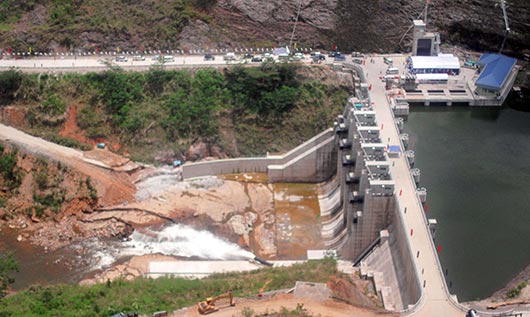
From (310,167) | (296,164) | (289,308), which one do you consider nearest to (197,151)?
(296,164)

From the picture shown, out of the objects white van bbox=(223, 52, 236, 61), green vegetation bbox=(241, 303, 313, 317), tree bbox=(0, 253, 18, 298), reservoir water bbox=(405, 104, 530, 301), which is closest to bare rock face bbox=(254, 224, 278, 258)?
reservoir water bbox=(405, 104, 530, 301)

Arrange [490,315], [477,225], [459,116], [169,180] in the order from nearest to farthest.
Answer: [490,315] → [477,225] → [169,180] → [459,116]

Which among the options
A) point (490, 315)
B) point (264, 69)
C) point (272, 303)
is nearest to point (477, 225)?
point (490, 315)

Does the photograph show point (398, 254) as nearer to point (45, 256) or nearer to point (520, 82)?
point (45, 256)

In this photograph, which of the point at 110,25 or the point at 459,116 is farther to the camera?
the point at 110,25

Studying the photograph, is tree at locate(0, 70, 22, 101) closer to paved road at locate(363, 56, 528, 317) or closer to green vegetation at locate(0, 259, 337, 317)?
green vegetation at locate(0, 259, 337, 317)

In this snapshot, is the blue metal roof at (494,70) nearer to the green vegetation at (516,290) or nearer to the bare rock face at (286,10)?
the bare rock face at (286,10)

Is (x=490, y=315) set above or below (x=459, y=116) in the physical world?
below
